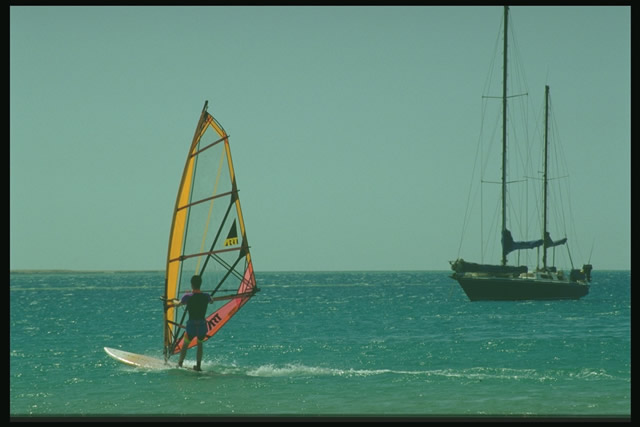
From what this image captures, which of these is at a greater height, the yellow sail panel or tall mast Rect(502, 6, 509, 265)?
tall mast Rect(502, 6, 509, 265)

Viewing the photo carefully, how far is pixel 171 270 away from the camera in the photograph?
12.6 metres

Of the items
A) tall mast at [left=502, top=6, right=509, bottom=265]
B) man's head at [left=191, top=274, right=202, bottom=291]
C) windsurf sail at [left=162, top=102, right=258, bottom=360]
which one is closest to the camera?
man's head at [left=191, top=274, right=202, bottom=291]

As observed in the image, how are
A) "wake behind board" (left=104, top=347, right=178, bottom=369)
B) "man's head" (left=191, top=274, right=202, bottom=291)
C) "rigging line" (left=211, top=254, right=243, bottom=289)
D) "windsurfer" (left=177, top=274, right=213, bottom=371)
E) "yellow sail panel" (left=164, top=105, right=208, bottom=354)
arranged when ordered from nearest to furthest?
"windsurfer" (left=177, top=274, right=213, bottom=371) → "man's head" (left=191, top=274, right=202, bottom=291) → "yellow sail panel" (left=164, top=105, right=208, bottom=354) → "rigging line" (left=211, top=254, right=243, bottom=289) → "wake behind board" (left=104, top=347, right=178, bottom=369)

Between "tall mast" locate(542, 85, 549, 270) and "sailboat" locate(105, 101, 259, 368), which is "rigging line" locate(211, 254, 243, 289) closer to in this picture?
"sailboat" locate(105, 101, 259, 368)

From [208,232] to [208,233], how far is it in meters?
0.02

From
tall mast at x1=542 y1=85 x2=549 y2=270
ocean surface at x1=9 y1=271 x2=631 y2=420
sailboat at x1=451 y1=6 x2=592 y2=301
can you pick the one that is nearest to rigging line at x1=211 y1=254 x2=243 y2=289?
ocean surface at x1=9 y1=271 x2=631 y2=420

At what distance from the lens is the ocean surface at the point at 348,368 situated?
12.2 m

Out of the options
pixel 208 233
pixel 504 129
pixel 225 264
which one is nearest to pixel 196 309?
pixel 225 264

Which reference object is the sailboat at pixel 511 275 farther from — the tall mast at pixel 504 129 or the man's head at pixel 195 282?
the man's head at pixel 195 282

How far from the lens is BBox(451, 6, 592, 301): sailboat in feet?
96.6

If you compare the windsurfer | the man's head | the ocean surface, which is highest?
the man's head

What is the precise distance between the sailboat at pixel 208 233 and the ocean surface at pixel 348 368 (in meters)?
1.33

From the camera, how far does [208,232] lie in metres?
12.7

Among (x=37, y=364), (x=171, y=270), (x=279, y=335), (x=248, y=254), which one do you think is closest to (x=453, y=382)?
(x=248, y=254)
